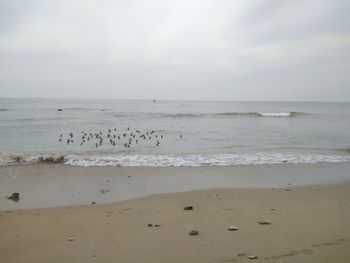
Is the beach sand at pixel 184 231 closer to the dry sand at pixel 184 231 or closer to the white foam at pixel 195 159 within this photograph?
the dry sand at pixel 184 231

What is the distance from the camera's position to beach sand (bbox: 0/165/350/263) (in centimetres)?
415

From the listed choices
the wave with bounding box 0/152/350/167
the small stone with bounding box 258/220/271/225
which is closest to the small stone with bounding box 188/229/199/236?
the small stone with bounding box 258/220/271/225

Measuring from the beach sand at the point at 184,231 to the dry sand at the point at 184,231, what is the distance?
1cm

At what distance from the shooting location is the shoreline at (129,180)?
756cm

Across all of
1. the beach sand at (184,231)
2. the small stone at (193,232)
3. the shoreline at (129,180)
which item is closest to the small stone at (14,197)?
the shoreline at (129,180)

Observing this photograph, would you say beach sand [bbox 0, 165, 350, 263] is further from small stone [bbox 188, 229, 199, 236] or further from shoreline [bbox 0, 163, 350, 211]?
shoreline [bbox 0, 163, 350, 211]

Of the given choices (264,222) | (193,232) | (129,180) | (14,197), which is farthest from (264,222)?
(14,197)

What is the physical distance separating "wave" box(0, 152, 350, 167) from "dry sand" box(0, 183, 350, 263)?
4687 millimetres

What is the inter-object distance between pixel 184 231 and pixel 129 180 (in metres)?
4.56

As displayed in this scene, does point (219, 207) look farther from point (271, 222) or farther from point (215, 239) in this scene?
point (215, 239)

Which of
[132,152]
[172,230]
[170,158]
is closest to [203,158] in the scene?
[170,158]

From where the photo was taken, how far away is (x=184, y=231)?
4.98m

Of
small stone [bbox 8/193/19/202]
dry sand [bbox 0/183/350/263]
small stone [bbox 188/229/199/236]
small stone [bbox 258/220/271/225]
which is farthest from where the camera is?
small stone [bbox 8/193/19/202]

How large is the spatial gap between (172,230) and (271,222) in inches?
65.0
